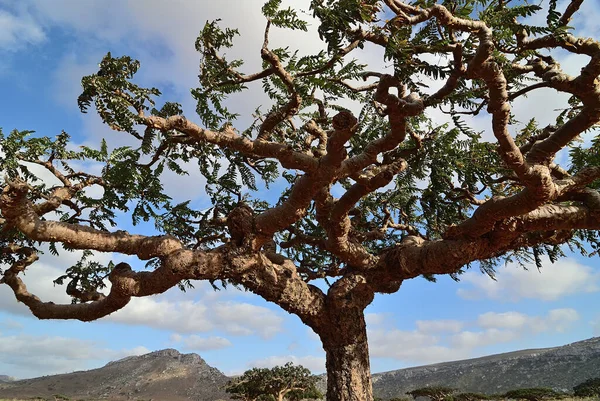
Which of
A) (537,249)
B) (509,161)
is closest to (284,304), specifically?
(509,161)

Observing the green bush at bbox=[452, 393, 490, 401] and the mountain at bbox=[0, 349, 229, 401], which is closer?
the green bush at bbox=[452, 393, 490, 401]

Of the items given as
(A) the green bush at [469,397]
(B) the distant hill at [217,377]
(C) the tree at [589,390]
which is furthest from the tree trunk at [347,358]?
(B) the distant hill at [217,377]

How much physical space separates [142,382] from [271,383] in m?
38.6

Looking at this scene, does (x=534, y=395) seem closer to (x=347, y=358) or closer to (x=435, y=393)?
(x=435, y=393)

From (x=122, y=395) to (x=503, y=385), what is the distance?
4019 cm

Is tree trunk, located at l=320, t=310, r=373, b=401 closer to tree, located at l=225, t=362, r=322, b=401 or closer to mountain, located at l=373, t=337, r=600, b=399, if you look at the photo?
tree, located at l=225, t=362, r=322, b=401

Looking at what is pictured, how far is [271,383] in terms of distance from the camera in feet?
69.6

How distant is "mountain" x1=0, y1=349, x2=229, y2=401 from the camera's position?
1916 inches

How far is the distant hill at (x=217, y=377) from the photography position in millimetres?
44406

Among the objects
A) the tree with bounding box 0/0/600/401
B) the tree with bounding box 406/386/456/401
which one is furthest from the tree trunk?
the tree with bounding box 406/386/456/401

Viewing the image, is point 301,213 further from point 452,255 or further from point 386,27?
point 386,27

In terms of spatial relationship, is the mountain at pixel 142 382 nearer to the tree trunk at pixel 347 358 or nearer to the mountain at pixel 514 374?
the mountain at pixel 514 374

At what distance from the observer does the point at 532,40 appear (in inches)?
171

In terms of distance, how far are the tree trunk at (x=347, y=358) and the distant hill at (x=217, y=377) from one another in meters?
39.1
